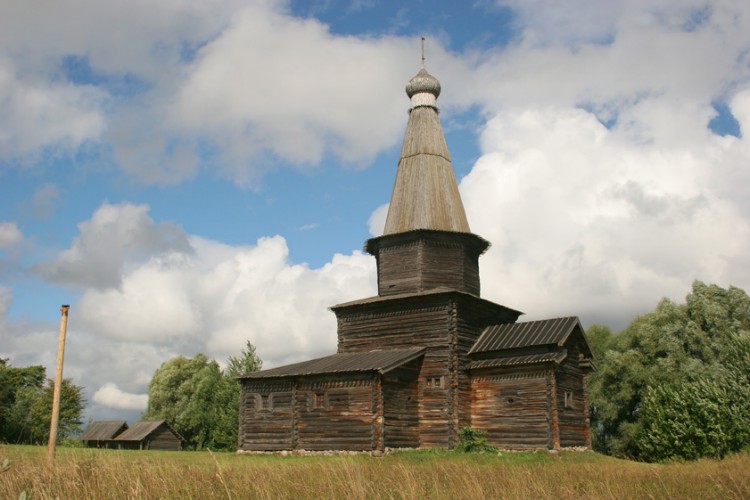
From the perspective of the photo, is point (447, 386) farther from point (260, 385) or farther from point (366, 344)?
A: point (260, 385)

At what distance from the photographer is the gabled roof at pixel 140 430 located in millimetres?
40688

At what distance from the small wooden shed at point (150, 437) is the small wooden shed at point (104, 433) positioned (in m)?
1.19

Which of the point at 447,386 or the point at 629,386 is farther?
the point at 629,386

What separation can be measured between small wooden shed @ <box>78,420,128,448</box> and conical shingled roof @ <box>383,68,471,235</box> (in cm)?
2740

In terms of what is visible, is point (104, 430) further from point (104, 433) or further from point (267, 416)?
point (267, 416)

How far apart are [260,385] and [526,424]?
11054mm

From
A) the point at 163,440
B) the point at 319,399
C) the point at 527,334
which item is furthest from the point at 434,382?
the point at 163,440

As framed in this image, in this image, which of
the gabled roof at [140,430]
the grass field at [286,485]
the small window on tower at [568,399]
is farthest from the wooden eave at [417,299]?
the gabled roof at [140,430]

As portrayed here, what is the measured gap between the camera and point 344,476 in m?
10.4

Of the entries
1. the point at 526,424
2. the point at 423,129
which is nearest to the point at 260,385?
the point at 526,424

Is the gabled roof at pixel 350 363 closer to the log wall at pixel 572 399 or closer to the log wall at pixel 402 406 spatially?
the log wall at pixel 402 406

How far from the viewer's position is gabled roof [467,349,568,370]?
78.8 ft

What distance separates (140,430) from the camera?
41.6 meters

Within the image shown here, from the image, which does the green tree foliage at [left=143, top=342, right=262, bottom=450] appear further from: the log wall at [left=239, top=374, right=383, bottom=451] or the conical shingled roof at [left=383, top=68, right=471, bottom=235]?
the conical shingled roof at [left=383, top=68, right=471, bottom=235]
